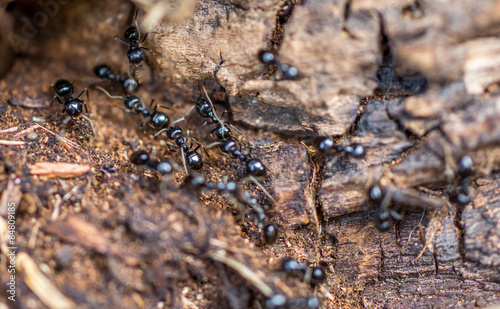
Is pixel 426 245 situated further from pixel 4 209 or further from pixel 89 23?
pixel 89 23

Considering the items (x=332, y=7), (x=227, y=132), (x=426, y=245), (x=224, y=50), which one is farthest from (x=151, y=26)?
(x=426, y=245)

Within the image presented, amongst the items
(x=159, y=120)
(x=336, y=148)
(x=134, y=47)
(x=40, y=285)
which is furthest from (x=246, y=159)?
(x=40, y=285)

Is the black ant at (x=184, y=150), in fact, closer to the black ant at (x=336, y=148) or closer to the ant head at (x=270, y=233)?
the ant head at (x=270, y=233)

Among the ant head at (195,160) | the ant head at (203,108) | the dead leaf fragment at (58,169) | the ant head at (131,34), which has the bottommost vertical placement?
the dead leaf fragment at (58,169)

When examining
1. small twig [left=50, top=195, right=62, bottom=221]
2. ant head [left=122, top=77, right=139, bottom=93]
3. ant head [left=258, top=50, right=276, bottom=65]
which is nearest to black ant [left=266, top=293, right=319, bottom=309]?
small twig [left=50, top=195, right=62, bottom=221]

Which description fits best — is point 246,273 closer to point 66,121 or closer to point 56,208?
point 56,208

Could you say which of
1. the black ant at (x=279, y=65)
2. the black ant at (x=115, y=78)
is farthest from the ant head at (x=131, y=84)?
the black ant at (x=279, y=65)
